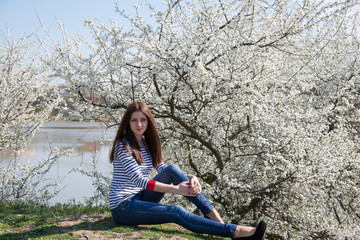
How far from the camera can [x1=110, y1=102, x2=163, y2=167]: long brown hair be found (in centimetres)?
360

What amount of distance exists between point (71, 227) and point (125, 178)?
2.77ft

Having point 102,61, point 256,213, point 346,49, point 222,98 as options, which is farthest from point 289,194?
point 346,49

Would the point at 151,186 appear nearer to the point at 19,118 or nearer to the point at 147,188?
the point at 147,188

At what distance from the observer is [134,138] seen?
146 inches

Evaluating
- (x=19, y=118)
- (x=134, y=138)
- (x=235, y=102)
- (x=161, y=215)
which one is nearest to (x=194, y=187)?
(x=161, y=215)

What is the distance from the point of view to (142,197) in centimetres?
356

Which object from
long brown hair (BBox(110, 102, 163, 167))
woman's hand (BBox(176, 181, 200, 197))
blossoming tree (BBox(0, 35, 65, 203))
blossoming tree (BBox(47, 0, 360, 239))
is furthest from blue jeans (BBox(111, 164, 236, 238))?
blossoming tree (BBox(0, 35, 65, 203))

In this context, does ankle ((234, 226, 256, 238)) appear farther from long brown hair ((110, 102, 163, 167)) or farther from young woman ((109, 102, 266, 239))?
long brown hair ((110, 102, 163, 167))

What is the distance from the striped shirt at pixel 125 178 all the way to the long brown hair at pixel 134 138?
74mm

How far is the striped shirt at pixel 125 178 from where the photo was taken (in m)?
3.36

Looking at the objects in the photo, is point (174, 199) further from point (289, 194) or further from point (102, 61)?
point (102, 61)

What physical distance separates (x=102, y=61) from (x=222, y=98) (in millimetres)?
1853

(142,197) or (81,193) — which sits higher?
(142,197)

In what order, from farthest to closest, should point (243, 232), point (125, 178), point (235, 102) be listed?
point (235, 102) < point (125, 178) < point (243, 232)
